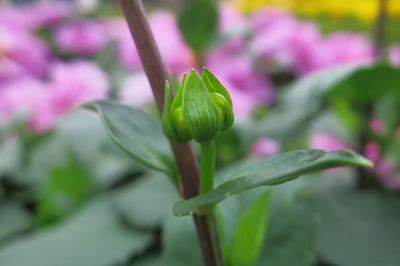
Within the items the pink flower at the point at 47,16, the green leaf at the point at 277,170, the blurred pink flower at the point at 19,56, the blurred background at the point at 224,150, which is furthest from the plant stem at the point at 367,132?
the pink flower at the point at 47,16

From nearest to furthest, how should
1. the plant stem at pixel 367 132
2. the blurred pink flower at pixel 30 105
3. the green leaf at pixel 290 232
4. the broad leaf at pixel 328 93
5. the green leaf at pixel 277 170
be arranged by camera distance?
the green leaf at pixel 277 170 → the green leaf at pixel 290 232 → the broad leaf at pixel 328 93 → the plant stem at pixel 367 132 → the blurred pink flower at pixel 30 105

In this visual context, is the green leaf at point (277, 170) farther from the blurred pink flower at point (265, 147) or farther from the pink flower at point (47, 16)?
the pink flower at point (47, 16)

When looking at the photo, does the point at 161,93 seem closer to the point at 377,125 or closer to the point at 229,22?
the point at 377,125

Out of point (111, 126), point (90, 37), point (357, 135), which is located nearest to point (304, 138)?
point (357, 135)

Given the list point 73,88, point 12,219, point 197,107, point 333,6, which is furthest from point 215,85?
point 333,6

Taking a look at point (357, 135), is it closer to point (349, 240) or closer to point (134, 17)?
point (349, 240)

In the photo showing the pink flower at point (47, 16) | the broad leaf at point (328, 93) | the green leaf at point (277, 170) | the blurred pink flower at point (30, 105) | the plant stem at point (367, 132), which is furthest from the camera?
the pink flower at point (47, 16)

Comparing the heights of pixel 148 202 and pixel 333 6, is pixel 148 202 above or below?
below
